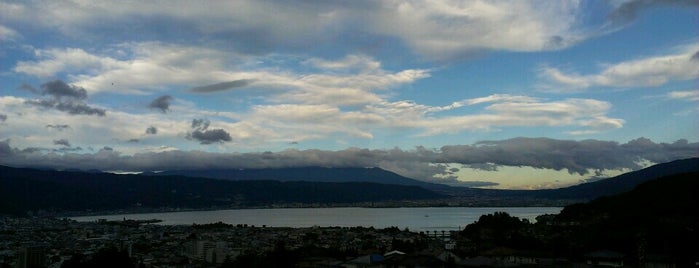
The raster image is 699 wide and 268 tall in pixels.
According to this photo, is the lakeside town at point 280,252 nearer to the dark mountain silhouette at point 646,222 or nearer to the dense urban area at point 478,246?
the dense urban area at point 478,246

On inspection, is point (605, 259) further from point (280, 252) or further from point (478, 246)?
point (280, 252)

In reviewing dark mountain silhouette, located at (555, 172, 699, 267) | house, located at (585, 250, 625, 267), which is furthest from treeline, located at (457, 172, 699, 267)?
house, located at (585, 250, 625, 267)

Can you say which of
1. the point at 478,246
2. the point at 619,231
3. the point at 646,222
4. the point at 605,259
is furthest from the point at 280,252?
the point at 646,222

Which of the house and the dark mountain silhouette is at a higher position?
the dark mountain silhouette

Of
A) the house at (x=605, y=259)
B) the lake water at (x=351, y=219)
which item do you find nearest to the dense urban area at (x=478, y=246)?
the house at (x=605, y=259)

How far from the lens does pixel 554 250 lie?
3841 centimetres

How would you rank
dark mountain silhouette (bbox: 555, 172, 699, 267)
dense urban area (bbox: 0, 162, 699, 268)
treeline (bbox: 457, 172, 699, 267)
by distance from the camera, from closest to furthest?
dense urban area (bbox: 0, 162, 699, 268)
dark mountain silhouette (bbox: 555, 172, 699, 267)
treeline (bbox: 457, 172, 699, 267)

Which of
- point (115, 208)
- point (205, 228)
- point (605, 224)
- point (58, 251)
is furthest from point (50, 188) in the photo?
point (605, 224)

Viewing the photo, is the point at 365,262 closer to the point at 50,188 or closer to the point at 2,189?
the point at 2,189

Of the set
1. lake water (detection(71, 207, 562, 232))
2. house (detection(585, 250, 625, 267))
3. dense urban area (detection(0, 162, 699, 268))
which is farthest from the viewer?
lake water (detection(71, 207, 562, 232))

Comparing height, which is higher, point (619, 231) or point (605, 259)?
point (619, 231)

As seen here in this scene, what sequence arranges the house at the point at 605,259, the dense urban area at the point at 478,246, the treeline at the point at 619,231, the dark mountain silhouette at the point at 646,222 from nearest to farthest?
the dense urban area at the point at 478,246 → the house at the point at 605,259 → the dark mountain silhouette at the point at 646,222 → the treeline at the point at 619,231

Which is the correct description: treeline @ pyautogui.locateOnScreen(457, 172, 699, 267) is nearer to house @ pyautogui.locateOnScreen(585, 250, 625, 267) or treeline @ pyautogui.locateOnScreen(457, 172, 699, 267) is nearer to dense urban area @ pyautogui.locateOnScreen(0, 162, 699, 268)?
dense urban area @ pyautogui.locateOnScreen(0, 162, 699, 268)

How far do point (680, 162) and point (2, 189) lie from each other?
19230 centimetres
